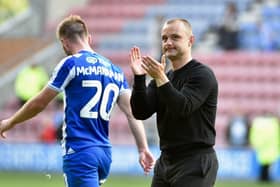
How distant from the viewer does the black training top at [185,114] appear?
322 inches

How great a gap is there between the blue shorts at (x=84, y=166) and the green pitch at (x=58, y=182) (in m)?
10.2

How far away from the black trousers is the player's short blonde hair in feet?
4.28

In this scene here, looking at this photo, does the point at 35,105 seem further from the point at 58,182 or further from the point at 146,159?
the point at 58,182

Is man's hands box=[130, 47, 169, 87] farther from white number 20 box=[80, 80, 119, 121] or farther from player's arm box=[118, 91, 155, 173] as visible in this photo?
player's arm box=[118, 91, 155, 173]

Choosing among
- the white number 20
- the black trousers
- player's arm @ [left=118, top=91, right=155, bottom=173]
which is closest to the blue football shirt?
the white number 20

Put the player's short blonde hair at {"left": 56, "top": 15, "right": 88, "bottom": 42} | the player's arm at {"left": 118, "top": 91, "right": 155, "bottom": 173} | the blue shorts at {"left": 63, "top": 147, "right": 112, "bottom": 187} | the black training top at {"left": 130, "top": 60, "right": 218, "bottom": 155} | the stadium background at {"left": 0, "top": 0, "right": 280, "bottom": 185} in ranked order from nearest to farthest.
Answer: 1. the black training top at {"left": 130, "top": 60, "right": 218, "bottom": 155}
2. the blue shorts at {"left": 63, "top": 147, "right": 112, "bottom": 187}
3. the player's short blonde hair at {"left": 56, "top": 15, "right": 88, "bottom": 42}
4. the player's arm at {"left": 118, "top": 91, "right": 155, "bottom": 173}
5. the stadium background at {"left": 0, "top": 0, "right": 280, "bottom": 185}

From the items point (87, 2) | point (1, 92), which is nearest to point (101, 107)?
point (1, 92)

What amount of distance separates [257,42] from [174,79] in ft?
63.3

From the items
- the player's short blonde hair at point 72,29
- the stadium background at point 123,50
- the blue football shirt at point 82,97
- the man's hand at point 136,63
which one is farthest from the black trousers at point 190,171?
the stadium background at point 123,50

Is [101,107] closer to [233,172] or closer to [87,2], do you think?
[233,172]

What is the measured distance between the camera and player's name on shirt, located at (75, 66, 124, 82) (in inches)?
333

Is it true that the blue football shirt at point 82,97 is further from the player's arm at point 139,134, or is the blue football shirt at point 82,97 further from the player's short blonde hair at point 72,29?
the player's arm at point 139,134

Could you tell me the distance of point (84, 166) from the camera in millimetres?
8438

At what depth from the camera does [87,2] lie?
30078 mm
